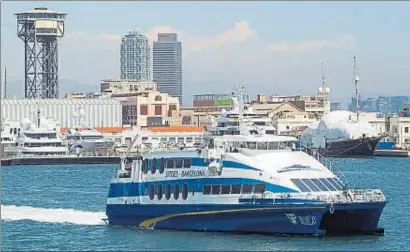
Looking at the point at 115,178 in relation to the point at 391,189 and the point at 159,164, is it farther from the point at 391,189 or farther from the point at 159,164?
the point at 391,189

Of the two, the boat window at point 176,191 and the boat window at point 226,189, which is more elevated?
the boat window at point 226,189

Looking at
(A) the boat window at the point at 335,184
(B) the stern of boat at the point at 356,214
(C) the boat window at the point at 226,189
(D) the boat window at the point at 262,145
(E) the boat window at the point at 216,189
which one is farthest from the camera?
(D) the boat window at the point at 262,145

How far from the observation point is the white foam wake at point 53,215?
158 feet

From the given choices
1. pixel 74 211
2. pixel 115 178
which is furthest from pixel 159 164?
→ pixel 74 211

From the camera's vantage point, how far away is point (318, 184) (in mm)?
40594

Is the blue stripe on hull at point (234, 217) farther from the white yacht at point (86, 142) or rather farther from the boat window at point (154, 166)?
the white yacht at point (86, 142)

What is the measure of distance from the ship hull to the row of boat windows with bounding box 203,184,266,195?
338 feet

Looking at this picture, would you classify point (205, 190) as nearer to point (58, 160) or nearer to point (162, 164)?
point (162, 164)

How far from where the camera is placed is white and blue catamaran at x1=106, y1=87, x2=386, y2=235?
130 ft

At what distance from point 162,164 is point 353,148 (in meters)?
103

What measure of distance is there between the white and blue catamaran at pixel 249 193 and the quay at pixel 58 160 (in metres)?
85.5

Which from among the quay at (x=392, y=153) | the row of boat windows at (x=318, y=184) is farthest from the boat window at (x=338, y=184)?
the quay at (x=392, y=153)

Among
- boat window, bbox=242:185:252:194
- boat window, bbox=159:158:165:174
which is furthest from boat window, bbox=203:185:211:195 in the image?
boat window, bbox=159:158:165:174

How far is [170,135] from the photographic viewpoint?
16750 centimetres
